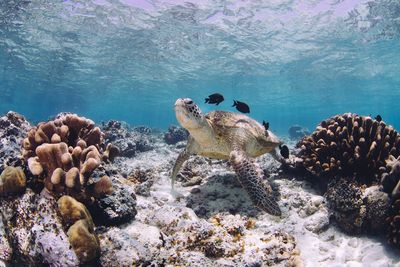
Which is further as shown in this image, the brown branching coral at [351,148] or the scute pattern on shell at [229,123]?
the scute pattern on shell at [229,123]

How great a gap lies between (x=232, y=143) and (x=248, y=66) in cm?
3149

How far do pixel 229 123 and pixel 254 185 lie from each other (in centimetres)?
169

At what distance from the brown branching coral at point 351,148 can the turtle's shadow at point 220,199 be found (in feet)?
4.79

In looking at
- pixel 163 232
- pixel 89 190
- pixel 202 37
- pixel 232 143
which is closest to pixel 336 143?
pixel 232 143

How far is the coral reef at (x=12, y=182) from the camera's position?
3.59 metres

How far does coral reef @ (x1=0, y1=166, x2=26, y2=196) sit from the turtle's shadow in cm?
268

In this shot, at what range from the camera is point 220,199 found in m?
5.41

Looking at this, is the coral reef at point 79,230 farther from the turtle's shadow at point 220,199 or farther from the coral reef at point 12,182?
the turtle's shadow at point 220,199

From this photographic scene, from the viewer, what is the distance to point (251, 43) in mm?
27312

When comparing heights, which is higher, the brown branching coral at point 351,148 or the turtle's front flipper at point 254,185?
the brown branching coral at point 351,148

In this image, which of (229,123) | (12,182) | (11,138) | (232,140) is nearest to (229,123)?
(229,123)

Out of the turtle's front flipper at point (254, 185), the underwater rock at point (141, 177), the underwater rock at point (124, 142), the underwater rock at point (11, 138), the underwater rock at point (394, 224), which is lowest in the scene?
the underwater rock at point (124, 142)

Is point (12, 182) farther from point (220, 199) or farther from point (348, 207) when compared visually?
point (348, 207)

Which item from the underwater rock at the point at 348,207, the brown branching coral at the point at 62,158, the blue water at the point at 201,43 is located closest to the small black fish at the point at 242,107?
the underwater rock at the point at 348,207
